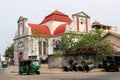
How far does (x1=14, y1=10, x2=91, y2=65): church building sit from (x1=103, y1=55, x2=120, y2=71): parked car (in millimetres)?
34693

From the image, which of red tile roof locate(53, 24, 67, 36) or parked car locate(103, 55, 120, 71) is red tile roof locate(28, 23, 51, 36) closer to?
red tile roof locate(53, 24, 67, 36)

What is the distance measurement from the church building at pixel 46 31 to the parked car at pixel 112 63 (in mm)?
34693

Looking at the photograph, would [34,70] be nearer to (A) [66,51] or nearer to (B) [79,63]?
(B) [79,63]

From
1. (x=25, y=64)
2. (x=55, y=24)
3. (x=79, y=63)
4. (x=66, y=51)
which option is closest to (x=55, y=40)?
(x=55, y=24)

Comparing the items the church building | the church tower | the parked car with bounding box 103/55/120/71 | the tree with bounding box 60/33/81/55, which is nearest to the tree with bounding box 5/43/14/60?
the church building

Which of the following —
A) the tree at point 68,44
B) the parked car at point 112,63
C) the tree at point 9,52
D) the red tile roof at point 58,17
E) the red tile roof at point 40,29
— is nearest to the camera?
the parked car at point 112,63

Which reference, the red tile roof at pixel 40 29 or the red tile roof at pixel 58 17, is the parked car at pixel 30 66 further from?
the red tile roof at pixel 58 17

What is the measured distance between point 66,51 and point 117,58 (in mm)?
13264

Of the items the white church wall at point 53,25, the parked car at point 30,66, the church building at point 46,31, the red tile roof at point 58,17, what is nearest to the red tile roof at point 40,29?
the church building at point 46,31

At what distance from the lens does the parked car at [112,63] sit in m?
37.9

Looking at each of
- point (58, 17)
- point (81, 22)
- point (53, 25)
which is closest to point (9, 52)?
point (58, 17)

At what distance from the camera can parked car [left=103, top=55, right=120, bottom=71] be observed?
37.9 metres

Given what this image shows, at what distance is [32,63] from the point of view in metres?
35.6

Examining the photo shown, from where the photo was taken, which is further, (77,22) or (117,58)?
(77,22)
